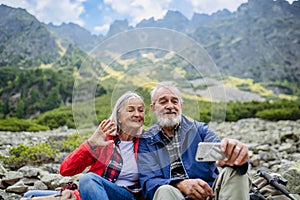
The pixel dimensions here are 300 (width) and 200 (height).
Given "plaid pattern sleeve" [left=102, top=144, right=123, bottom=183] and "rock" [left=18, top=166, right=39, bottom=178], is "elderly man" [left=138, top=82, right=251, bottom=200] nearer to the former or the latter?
"plaid pattern sleeve" [left=102, top=144, right=123, bottom=183]

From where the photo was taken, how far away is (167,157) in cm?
316

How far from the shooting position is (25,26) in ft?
386

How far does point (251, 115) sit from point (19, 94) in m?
37.5

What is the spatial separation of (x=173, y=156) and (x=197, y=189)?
459 mm

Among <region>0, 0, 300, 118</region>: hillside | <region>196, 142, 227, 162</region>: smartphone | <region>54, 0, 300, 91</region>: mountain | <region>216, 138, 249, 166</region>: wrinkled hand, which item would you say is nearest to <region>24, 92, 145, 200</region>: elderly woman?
<region>0, 0, 300, 118</region>: hillside

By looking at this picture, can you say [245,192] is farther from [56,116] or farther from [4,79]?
[4,79]

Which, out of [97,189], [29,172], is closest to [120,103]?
[97,189]

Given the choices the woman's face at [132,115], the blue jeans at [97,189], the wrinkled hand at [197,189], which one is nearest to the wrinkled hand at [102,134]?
the woman's face at [132,115]

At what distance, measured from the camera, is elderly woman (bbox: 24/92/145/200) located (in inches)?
122

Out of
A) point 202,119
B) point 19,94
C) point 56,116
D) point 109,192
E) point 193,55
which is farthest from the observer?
point 19,94

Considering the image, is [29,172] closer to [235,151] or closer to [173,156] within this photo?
[173,156]

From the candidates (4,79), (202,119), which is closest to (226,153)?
(202,119)

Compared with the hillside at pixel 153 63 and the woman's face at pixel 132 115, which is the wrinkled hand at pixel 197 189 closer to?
the woman's face at pixel 132 115

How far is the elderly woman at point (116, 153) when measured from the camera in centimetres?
310
